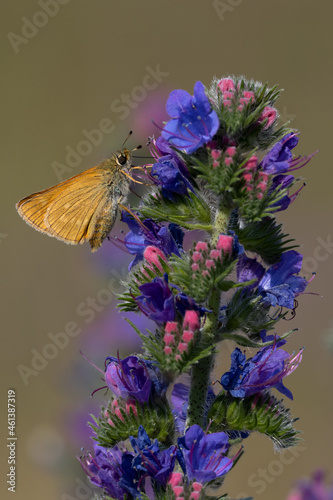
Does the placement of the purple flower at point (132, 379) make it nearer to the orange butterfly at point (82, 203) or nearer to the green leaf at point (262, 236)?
the green leaf at point (262, 236)

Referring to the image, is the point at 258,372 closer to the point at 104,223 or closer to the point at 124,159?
the point at 104,223

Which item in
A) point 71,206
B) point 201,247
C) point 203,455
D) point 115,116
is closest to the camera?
point 203,455

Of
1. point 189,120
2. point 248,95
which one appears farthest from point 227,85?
point 189,120

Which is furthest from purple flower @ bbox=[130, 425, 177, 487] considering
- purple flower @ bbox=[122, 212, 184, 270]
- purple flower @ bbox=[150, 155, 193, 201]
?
purple flower @ bbox=[150, 155, 193, 201]

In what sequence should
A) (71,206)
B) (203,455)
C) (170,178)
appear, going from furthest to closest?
(71,206)
(170,178)
(203,455)

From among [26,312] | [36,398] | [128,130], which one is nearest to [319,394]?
[36,398]

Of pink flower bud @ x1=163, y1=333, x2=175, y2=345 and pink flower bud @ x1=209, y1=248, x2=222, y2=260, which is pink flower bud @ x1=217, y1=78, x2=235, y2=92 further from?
pink flower bud @ x1=163, y1=333, x2=175, y2=345
